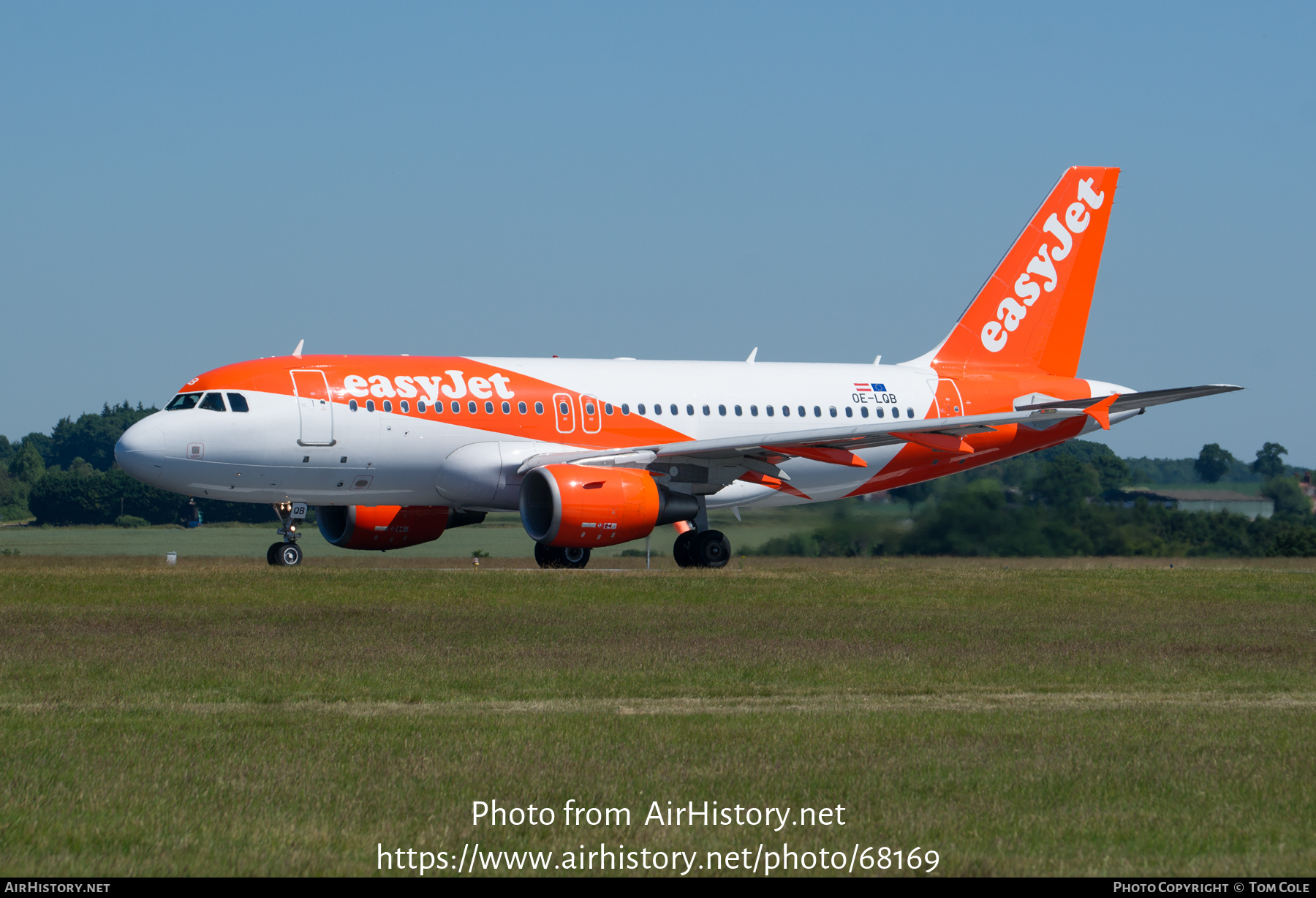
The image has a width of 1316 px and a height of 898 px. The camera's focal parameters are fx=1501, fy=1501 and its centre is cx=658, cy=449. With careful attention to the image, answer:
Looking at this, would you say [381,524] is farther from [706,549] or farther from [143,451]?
[706,549]

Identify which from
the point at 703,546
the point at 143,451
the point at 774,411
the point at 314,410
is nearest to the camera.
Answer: the point at 143,451

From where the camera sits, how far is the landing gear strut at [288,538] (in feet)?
82.0

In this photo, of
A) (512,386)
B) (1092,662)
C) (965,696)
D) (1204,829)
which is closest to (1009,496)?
(512,386)

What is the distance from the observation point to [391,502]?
2622 cm

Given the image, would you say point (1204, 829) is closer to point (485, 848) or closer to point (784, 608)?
point (485, 848)

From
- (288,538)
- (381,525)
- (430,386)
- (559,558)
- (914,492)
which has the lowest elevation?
(559,558)

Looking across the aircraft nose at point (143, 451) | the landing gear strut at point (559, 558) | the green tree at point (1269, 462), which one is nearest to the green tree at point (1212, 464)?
the green tree at point (1269, 462)

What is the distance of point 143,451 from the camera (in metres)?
23.7

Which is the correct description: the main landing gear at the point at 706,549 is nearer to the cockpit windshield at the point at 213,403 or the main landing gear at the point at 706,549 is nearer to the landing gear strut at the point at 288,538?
the landing gear strut at the point at 288,538

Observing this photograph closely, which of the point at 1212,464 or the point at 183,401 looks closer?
the point at 183,401

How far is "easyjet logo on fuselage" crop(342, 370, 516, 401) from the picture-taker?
82.3 ft

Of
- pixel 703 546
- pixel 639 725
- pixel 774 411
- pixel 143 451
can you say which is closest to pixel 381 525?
pixel 143 451

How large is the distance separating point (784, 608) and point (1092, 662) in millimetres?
5789

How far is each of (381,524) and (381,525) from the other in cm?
2
